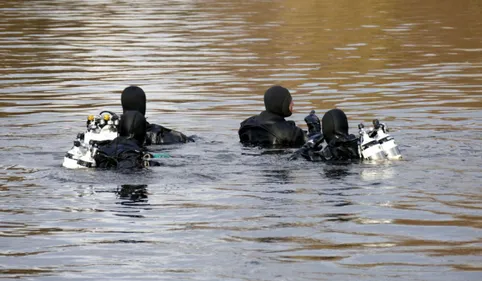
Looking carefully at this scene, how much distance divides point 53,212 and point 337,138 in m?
4.49

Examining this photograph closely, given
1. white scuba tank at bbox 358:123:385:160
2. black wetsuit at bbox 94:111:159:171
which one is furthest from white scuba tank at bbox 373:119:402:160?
black wetsuit at bbox 94:111:159:171

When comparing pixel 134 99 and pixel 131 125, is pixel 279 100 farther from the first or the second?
pixel 131 125

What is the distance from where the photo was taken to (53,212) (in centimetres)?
1340

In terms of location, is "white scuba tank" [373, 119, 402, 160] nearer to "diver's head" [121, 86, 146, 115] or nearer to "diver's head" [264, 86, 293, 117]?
"diver's head" [264, 86, 293, 117]

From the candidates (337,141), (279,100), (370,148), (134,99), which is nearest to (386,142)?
(370,148)

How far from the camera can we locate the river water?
36.1 feet

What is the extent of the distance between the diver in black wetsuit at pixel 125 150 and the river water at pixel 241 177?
0.82 ft

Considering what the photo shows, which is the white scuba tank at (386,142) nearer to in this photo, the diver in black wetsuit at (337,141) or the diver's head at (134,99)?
the diver in black wetsuit at (337,141)

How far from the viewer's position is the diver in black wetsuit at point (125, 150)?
15.8 m

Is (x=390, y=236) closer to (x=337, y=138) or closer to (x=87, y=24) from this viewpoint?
(x=337, y=138)

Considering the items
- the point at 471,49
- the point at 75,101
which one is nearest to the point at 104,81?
the point at 75,101

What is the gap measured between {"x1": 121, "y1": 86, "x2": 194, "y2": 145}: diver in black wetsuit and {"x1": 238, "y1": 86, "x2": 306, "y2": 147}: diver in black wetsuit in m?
0.98

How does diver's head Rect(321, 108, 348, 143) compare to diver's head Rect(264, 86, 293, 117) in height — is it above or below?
below

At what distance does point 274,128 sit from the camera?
61.1ft
